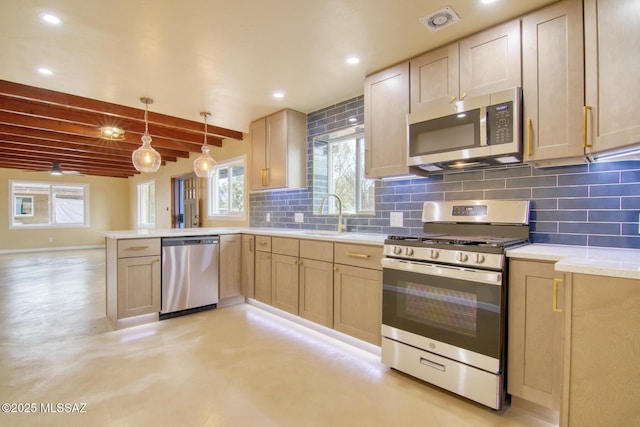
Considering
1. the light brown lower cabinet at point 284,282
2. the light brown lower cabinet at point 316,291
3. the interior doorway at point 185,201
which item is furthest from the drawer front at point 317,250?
the interior doorway at point 185,201

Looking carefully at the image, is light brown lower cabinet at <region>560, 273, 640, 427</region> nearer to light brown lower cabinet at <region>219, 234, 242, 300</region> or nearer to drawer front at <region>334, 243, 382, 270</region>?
drawer front at <region>334, 243, 382, 270</region>

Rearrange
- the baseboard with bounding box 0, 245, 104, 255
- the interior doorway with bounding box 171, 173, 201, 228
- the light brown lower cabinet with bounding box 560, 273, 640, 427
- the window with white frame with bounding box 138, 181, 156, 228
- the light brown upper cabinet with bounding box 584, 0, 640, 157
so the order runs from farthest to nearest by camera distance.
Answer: the window with white frame with bounding box 138, 181, 156, 228 < the baseboard with bounding box 0, 245, 104, 255 < the interior doorway with bounding box 171, 173, 201, 228 < the light brown upper cabinet with bounding box 584, 0, 640, 157 < the light brown lower cabinet with bounding box 560, 273, 640, 427

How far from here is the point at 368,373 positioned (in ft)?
7.06

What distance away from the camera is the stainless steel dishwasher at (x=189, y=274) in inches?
124

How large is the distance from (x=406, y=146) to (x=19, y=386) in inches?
121

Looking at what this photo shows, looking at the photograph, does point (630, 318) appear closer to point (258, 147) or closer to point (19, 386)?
point (19, 386)

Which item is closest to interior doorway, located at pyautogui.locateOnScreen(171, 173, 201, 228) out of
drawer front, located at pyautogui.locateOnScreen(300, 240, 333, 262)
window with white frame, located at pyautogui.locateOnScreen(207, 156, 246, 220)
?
window with white frame, located at pyautogui.locateOnScreen(207, 156, 246, 220)

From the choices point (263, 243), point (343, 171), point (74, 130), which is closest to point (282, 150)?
point (343, 171)

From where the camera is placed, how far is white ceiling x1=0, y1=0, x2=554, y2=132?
6.11 feet

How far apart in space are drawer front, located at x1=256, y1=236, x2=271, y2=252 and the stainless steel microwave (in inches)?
67.2

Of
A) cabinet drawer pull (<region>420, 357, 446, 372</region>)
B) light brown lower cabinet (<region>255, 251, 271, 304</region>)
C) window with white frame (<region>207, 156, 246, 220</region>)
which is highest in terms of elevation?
window with white frame (<region>207, 156, 246, 220</region>)

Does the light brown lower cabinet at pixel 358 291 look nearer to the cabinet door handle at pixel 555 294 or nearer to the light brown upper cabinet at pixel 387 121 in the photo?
the light brown upper cabinet at pixel 387 121

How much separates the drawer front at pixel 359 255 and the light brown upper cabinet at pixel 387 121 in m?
0.65

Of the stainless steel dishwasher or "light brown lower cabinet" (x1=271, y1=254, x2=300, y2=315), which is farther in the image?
the stainless steel dishwasher
